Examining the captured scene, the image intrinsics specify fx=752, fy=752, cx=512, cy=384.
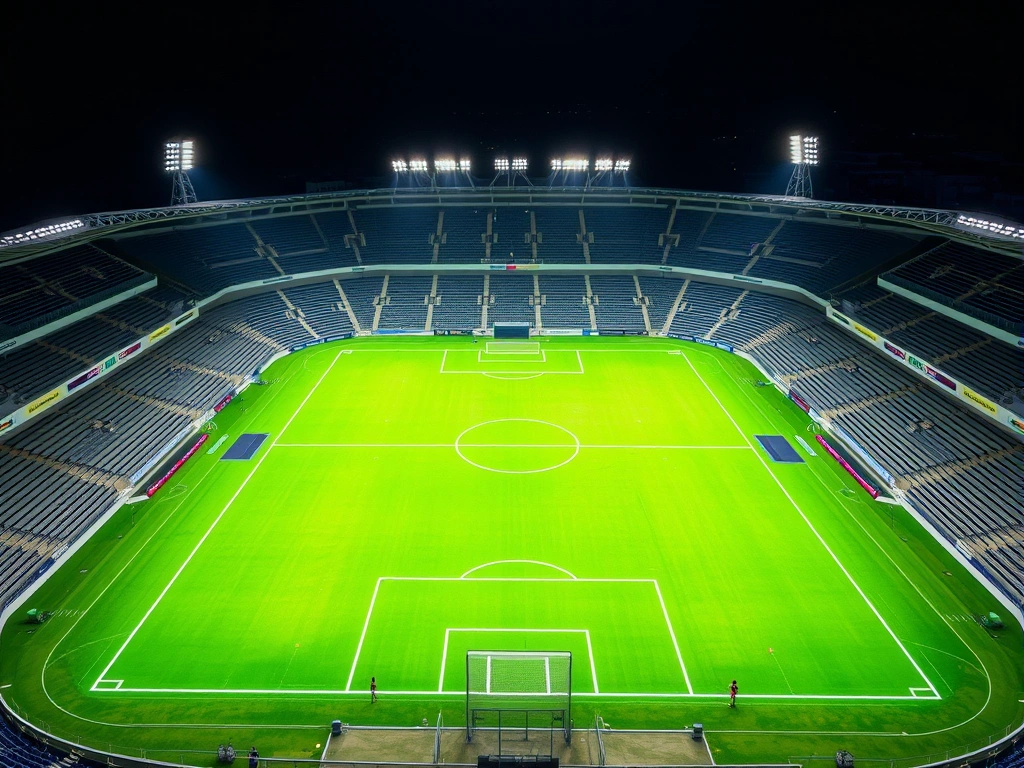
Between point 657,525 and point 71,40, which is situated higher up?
point 71,40

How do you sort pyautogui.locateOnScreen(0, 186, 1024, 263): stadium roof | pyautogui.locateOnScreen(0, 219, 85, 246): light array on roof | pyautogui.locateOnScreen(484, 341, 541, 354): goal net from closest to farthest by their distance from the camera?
pyautogui.locateOnScreen(0, 219, 85, 246): light array on roof → pyautogui.locateOnScreen(0, 186, 1024, 263): stadium roof → pyautogui.locateOnScreen(484, 341, 541, 354): goal net

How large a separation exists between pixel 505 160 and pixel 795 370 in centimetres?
3152

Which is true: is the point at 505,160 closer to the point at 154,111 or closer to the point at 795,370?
the point at 154,111

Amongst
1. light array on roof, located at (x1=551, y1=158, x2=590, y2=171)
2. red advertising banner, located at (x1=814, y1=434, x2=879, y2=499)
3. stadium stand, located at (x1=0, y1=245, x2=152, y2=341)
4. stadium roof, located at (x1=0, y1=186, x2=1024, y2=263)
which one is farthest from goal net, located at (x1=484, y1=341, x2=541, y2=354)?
stadium stand, located at (x1=0, y1=245, x2=152, y2=341)

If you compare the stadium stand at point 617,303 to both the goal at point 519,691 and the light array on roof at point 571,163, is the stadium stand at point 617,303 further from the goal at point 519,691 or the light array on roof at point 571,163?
the goal at point 519,691

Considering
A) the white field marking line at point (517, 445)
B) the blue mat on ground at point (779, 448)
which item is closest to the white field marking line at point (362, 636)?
the white field marking line at point (517, 445)

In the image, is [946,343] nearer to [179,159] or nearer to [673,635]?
[673,635]

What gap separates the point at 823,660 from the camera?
22.1 metres

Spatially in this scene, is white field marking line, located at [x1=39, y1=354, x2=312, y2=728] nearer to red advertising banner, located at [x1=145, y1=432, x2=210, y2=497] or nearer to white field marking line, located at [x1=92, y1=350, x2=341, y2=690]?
white field marking line, located at [x1=92, y1=350, x2=341, y2=690]

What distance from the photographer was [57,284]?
41.5 meters

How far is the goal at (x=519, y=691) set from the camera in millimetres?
18562

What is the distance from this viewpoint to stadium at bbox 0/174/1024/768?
19938 millimetres

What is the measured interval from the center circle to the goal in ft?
44.9

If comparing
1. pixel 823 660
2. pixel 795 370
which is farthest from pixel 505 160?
pixel 823 660
